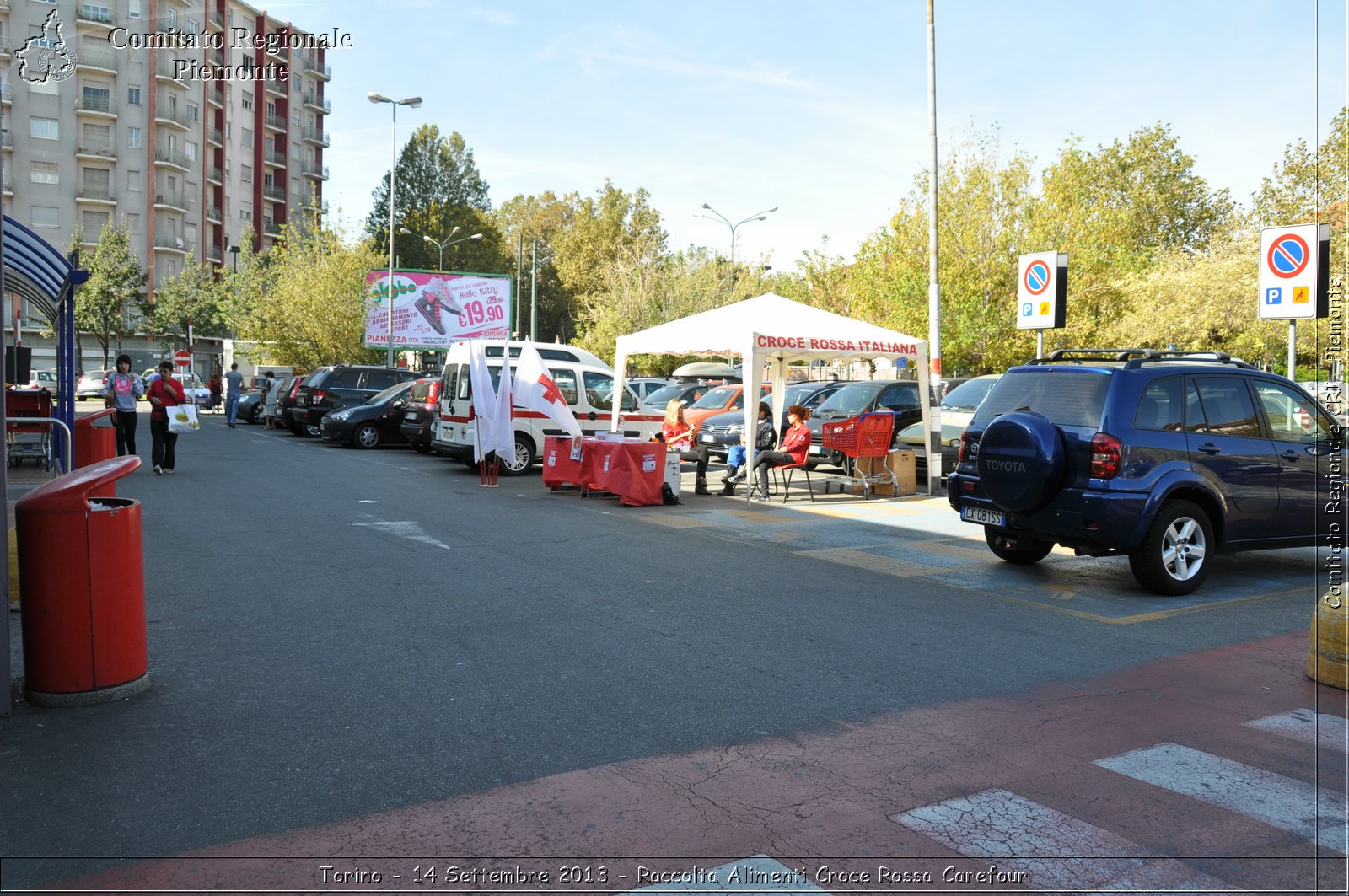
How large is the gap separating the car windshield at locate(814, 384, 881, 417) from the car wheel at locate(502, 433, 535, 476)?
5145 mm

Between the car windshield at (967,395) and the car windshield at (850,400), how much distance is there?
133 centimetres

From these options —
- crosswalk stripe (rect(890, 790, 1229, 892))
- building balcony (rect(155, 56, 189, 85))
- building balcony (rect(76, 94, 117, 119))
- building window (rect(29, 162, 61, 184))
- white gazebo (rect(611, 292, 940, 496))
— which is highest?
building balcony (rect(155, 56, 189, 85))

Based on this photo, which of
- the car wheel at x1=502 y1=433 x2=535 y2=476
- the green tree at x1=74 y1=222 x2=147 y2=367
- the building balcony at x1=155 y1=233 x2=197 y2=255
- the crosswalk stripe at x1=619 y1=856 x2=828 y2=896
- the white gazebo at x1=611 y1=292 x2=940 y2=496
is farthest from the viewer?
the building balcony at x1=155 y1=233 x2=197 y2=255

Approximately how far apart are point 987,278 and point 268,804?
2895cm

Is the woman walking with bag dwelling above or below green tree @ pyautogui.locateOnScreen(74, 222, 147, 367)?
below

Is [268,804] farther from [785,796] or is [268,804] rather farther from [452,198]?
[452,198]

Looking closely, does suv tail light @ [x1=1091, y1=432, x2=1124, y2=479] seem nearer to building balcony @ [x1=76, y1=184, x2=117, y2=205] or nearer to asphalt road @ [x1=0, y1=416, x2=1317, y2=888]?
asphalt road @ [x1=0, y1=416, x2=1317, y2=888]

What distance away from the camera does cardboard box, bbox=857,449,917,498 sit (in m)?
16.0

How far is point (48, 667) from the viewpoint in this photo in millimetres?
5059

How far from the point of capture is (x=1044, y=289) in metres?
14.4

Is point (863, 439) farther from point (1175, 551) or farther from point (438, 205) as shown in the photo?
point (438, 205)

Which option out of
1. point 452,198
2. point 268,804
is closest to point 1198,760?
point 268,804

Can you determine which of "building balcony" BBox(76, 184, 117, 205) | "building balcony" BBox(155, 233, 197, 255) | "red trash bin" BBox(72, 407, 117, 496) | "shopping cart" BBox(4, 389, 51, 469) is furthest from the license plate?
"building balcony" BBox(155, 233, 197, 255)

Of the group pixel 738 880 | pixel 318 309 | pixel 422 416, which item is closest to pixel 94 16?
pixel 318 309
